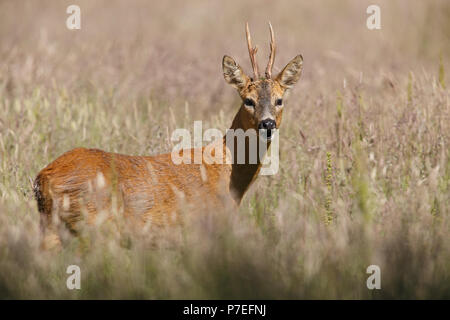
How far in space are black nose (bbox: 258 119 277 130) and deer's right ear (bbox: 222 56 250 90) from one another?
2.26 ft

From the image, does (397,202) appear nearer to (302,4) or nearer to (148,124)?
(148,124)

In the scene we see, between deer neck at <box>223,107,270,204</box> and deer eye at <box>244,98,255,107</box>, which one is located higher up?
deer eye at <box>244,98,255,107</box>

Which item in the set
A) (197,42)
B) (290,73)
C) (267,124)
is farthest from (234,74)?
(197,42)

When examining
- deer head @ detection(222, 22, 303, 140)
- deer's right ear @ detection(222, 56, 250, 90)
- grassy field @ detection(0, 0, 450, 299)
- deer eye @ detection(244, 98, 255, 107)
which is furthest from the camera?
deer's right ear @ detection(222, 56, 250, 90)

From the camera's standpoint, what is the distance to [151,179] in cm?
528

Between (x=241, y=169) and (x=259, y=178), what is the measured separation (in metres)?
0.37

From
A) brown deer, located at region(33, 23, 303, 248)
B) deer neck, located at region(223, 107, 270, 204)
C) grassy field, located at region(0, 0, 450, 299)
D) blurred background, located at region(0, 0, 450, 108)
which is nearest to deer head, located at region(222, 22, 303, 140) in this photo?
brown deer, located at region(33, 23, 303, 248)

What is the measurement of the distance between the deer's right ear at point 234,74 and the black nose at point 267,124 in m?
0.69

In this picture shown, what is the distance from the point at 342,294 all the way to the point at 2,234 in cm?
202

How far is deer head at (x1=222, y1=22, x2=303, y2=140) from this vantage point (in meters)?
5.63

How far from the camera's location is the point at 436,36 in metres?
13.6

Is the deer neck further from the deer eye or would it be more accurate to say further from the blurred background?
the blurred background

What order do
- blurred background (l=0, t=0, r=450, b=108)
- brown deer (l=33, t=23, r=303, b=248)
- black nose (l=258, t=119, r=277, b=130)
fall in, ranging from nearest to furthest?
brown deer (l=33, t=23, r=303, b=248), black nose (l=258, t=119, r=277, b=130), blurred background (l=0, t=0, r=450, b=108)
